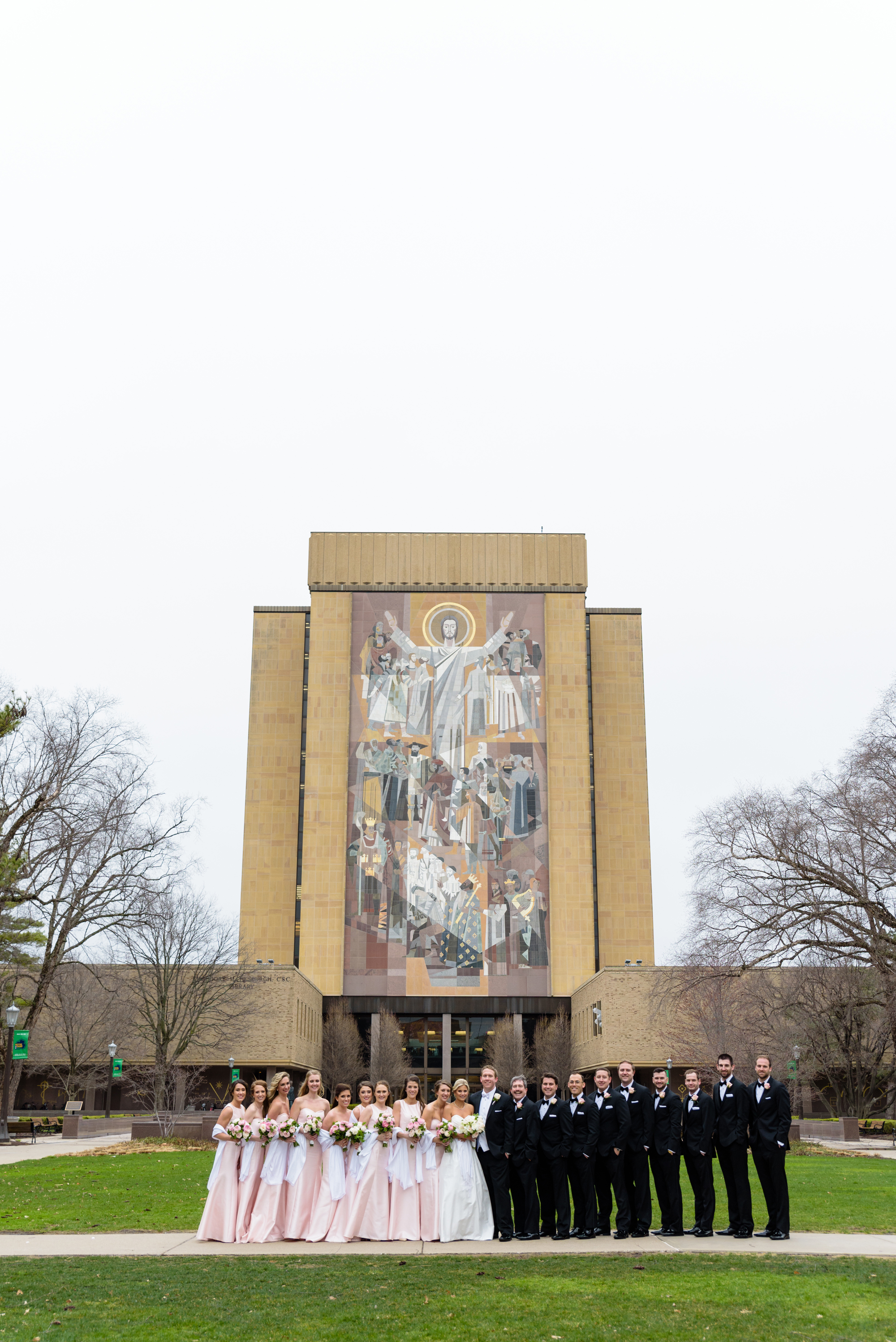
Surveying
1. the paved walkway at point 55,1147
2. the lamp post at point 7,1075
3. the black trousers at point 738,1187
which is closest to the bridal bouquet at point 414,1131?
the black trousers at point 738,1187

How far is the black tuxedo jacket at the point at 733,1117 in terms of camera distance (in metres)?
15.7

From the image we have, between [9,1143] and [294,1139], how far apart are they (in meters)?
31.5

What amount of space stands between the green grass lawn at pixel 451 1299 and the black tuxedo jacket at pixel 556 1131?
2068 millimetres

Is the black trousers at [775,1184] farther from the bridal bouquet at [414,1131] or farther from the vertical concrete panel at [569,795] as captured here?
the vertical concrete panel at [569,795]

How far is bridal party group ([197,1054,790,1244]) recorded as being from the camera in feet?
50.6

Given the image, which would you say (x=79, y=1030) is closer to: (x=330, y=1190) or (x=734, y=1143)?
(x=330, y=1190)

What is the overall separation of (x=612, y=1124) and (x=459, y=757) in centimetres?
6594

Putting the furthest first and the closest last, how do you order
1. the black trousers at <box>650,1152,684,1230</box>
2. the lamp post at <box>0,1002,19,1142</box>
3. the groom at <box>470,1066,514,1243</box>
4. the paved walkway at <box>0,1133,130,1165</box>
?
the lamp post at <box>0,1002,19,1142</box>
the paved walkway at <box>0,1133,130,1165</box>
the black trousers at <box>650,1152,684,1230</box>
the groom at <box>470,1066,514,1243</box>

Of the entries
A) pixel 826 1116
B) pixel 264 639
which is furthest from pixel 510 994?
pixel 264 639

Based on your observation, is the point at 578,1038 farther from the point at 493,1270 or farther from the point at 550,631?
the point at 493,1270

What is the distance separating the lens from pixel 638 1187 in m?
15.9

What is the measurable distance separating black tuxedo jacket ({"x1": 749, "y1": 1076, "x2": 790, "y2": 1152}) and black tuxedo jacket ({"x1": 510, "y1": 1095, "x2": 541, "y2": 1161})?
268cm

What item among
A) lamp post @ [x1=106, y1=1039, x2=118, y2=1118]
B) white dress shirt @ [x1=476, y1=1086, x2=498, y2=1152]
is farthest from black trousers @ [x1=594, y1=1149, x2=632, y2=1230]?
lamp post @ [x1=106, y1=1039, x2=118, y2=1118]

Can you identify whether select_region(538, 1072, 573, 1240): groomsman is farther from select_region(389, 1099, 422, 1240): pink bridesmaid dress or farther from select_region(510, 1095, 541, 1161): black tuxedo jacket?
select_region(389, 1099, 422, 1240): pink bridesmaid dress
